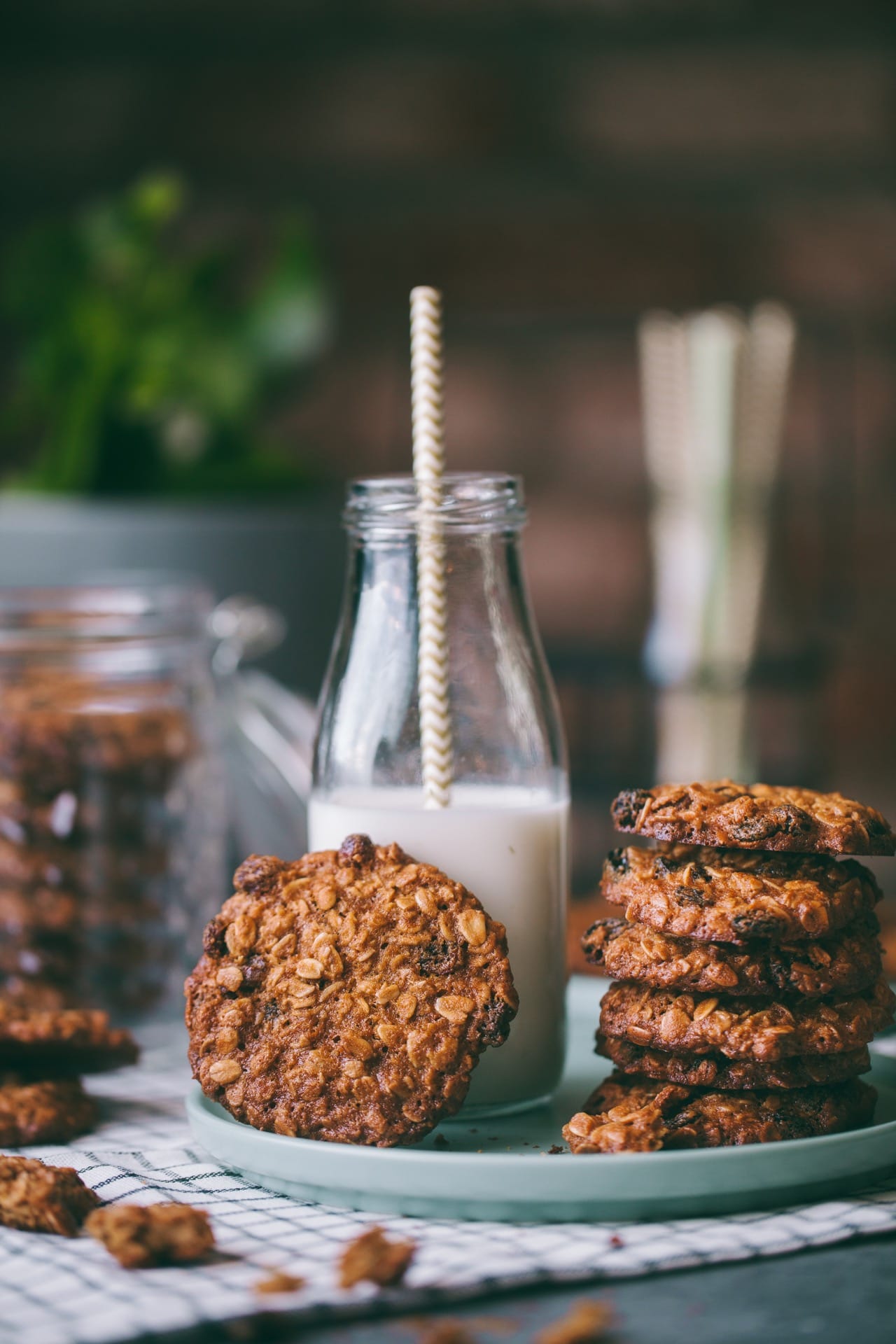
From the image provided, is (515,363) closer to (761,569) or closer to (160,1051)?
(761,569)

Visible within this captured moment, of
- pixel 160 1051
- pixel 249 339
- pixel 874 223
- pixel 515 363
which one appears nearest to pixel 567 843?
pixel 160 1051

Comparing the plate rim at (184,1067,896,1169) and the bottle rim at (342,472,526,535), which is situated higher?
the bottle rim at (342,472,526,535)

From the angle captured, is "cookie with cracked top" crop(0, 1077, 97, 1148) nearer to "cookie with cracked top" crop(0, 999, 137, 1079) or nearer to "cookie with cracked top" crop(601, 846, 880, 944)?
"cookie with cracked top" crop(0, 999, 137, 1079)

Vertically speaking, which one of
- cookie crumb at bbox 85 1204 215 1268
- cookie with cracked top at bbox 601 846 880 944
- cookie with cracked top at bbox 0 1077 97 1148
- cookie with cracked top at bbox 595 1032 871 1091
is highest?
cookie with cracked top at bbox 601 846 880 944

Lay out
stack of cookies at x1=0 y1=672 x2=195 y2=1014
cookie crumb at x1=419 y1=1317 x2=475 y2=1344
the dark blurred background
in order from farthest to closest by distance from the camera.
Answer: the dark blurred background, stack of cookies at x1=0 y1=672 x2=195 y2=1014, cookie crumb at x1=419 y1=1317 x2=475 y2=1344

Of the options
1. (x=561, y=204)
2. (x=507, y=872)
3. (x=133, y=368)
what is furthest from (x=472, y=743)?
(x=561, y=204)

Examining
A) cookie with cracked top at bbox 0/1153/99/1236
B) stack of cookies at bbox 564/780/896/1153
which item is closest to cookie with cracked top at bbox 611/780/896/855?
stack of cookies at bbox 564/780/896/1153

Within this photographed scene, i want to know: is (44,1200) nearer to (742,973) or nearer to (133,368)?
(742,973)
